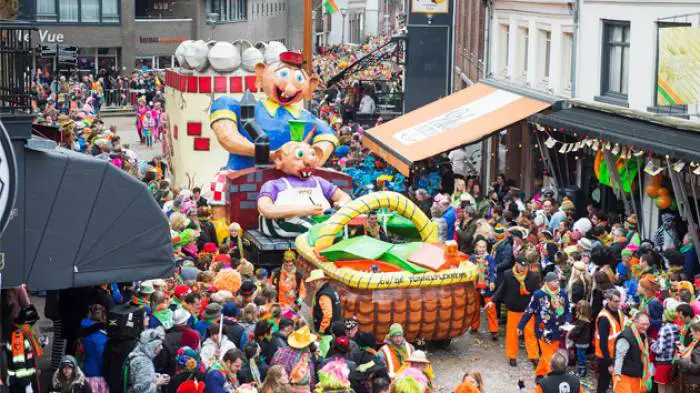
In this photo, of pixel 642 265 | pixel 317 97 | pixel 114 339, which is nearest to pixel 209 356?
pixel 114 339

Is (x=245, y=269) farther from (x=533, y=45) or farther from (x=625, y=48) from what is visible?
(x=533, y=45)

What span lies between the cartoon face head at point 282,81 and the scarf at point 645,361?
861 centimetres

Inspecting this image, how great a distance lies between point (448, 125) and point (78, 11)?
29.1m

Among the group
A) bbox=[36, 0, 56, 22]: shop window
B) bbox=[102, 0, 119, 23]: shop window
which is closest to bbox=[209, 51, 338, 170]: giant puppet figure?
bbox=[36, 0, 56, 22]: shop window

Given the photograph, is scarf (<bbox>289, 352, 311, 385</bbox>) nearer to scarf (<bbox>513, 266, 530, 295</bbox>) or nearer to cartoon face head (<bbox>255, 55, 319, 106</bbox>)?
scarf (<bbox>513, 266, 530, 295</bbox>)

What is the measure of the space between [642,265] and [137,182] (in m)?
6.36

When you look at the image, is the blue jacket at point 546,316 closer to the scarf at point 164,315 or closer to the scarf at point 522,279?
the scarf at point 522,279

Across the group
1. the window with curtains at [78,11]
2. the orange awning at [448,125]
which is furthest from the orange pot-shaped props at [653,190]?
the window with curtains at [78,11]

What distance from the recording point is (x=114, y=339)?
1098 centimetres

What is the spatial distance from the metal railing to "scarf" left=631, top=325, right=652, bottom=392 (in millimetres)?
6273

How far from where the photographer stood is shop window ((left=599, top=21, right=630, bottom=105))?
64.6ft

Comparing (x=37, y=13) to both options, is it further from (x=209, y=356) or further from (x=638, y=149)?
(x=209, y=356)

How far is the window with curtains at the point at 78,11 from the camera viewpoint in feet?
159

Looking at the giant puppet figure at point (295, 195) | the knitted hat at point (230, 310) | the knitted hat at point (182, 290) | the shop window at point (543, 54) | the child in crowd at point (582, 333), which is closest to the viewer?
the knitted hat at point (230, 310)
